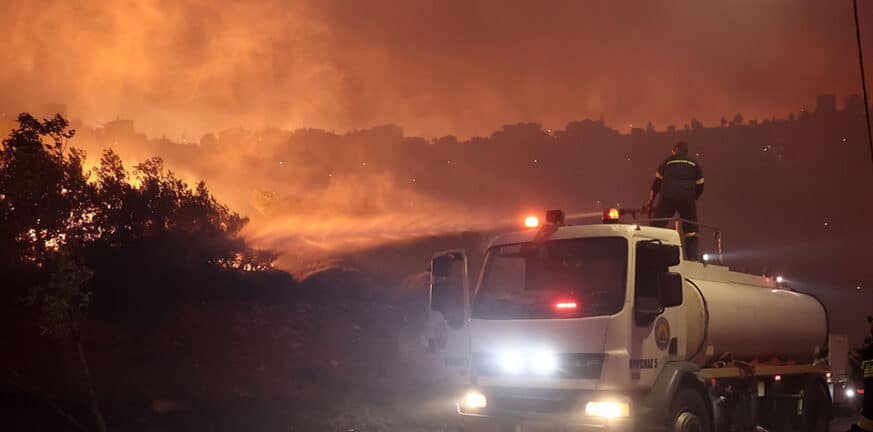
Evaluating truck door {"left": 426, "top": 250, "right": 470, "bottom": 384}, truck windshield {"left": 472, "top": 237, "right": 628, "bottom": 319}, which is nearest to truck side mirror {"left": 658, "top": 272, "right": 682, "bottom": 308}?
truck windshield {"left": 472, "top": 237, "right": 628, "bottom": 319}

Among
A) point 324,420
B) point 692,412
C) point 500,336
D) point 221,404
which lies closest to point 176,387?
point 221,404

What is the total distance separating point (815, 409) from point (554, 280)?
5.94 m

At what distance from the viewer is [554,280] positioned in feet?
25.2

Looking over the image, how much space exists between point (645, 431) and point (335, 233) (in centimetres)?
3424

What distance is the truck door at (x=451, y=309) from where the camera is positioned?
812cm

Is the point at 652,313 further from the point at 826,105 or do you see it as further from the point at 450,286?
the point at 826,105

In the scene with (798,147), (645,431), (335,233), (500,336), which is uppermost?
(798,147)

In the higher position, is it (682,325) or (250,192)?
(250,192)

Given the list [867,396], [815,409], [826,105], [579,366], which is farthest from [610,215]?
[826,105]

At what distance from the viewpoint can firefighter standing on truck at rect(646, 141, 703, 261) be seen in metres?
10.0

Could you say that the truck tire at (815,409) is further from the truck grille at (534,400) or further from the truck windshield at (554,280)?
the truck grille at (534,400)

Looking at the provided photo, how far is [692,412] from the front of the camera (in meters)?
7.70

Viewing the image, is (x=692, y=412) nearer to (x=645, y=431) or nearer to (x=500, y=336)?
(x=645, y=431)

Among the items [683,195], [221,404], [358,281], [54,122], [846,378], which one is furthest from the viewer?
[358,281]
